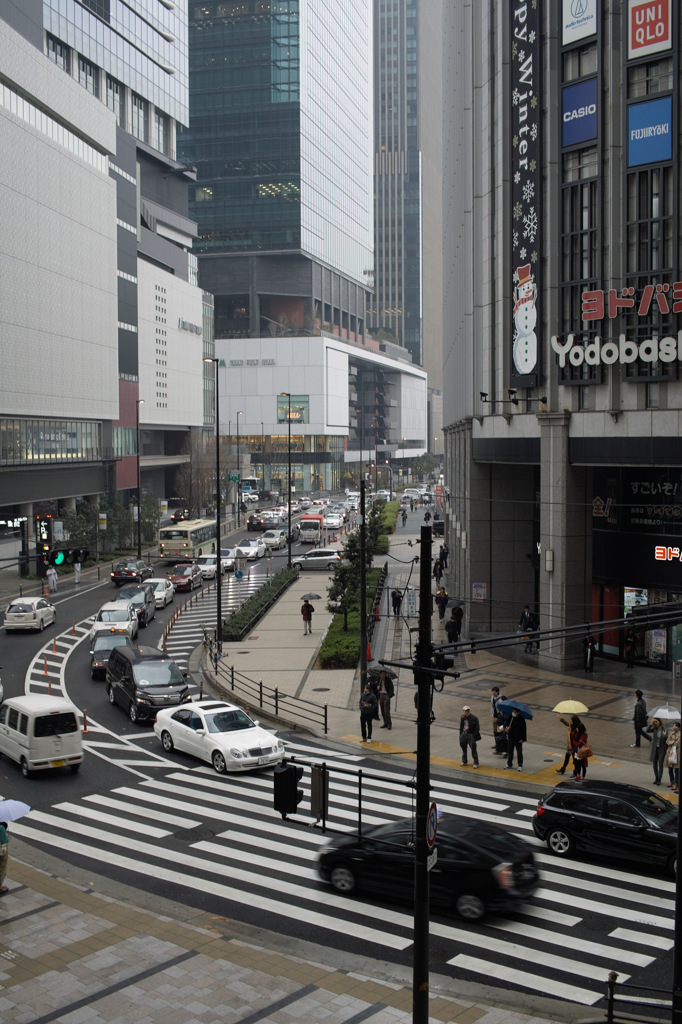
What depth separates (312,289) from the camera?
164m

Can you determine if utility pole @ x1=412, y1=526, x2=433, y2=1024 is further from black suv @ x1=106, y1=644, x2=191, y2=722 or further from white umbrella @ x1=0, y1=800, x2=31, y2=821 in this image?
black suv @ x1=106, y1=644, x2=191, y2=722

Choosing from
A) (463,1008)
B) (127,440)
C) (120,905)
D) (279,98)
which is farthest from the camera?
(279,98)

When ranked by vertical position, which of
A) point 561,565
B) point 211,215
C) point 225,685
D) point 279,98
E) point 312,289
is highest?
point 279,98

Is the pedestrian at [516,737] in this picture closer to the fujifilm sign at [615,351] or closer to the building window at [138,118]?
the fujifilm sign at [615,351]

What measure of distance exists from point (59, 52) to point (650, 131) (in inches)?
3257

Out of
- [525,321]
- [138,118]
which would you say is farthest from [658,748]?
[138,118]

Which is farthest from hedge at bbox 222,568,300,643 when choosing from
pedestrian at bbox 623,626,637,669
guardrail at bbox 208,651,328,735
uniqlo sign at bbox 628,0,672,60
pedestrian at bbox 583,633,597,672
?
uniqlo sign at bbox 628,0,672,60

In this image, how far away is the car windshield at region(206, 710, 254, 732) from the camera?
24984 millimetres

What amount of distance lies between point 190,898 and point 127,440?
92.2 m

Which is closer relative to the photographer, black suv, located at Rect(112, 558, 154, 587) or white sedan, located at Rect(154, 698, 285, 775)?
white sedan, located at Rect(154, 698, 285, 775)

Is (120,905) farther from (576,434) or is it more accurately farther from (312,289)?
(312,289)

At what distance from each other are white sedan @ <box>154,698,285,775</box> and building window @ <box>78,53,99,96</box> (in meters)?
92.6

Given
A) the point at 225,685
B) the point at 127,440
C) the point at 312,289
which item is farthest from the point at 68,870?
the point at 312,289

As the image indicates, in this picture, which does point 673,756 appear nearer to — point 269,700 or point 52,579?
point 269,700
